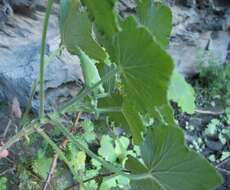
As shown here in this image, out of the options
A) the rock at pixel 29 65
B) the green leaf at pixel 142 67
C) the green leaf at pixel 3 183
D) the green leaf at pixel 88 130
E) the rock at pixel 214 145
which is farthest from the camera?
the rock at pixel 214 145

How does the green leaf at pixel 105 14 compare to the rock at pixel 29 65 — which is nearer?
the green leaf at pixel 105 14

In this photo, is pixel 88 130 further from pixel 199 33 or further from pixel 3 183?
pixel 199 33

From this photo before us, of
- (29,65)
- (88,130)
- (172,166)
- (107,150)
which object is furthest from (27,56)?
(172,166)

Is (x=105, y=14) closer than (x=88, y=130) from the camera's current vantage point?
Yes

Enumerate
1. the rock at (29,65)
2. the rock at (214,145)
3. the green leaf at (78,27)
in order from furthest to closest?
the rock at (214,145), the rock at (29,65), the green leaf at (78,27)

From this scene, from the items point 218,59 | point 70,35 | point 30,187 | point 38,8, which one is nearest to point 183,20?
point 218,59

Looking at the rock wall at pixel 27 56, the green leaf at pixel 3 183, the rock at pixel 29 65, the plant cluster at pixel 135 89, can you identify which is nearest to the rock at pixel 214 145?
the rock wall at pixel 27 56

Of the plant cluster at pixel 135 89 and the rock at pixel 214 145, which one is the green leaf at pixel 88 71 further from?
the rock at pixel 214 145
